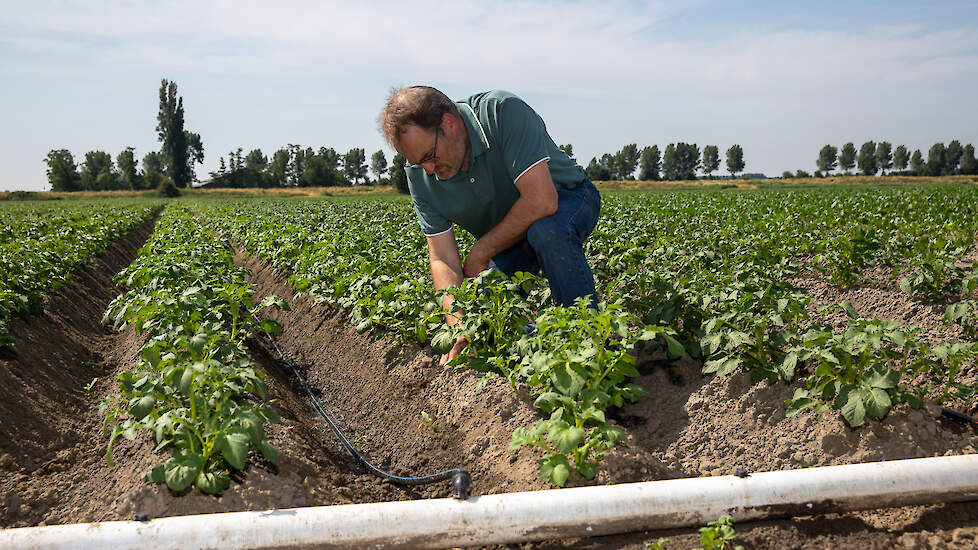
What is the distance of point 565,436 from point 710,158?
133 meters

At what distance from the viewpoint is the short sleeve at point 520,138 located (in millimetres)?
3607

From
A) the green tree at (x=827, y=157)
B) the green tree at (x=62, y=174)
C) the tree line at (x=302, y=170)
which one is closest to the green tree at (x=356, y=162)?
the tree line at (x=302, y=170)

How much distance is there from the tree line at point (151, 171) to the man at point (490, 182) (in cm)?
6885

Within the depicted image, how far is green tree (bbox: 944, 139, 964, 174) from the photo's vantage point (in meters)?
107

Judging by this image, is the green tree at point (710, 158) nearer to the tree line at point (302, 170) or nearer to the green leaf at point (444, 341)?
the tree line at point (302, 170)

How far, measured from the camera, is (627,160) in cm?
11931

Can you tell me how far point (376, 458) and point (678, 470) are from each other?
1701 mm

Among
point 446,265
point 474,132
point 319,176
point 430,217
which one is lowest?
point 446,265

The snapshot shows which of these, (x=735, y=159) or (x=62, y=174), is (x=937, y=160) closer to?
(x=735, y=159)

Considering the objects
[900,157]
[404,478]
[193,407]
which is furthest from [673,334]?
[900,157]

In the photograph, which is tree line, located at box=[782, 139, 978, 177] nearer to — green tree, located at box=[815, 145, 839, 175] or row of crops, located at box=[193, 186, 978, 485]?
green tree, located at box=[815, 145, 839, 175]

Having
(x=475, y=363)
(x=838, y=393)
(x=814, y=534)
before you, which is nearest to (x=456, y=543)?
(x=814, y=534)

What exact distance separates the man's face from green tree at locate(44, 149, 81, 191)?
101369 millimetres

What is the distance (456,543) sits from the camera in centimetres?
206
